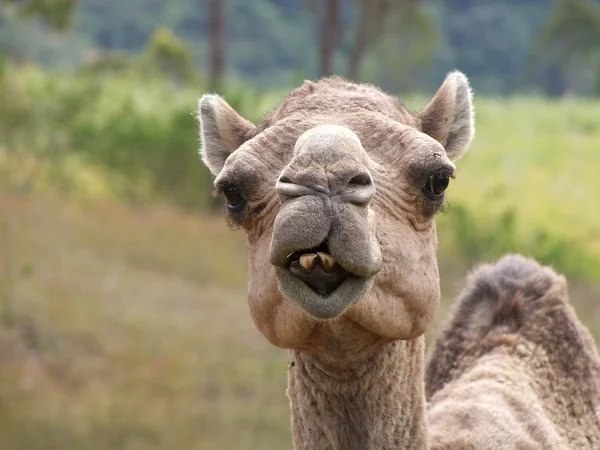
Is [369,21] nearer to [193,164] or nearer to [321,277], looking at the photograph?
[193,164]

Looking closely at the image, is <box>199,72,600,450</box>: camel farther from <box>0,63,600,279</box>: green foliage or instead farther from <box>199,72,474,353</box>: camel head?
<box>0,63,600,279</box>: green foliage

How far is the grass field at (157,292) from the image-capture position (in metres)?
13.2

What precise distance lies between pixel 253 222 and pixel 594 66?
69.8 metres

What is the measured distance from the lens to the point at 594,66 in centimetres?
7069

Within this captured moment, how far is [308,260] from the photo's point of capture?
377cm

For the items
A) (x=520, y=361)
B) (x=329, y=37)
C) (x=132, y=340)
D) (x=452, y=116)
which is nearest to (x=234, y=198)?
(x=452, y=116)

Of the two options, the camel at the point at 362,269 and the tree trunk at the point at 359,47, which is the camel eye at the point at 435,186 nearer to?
the camel at the point at 362,269

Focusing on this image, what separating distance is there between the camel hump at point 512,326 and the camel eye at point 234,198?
227 centimetres

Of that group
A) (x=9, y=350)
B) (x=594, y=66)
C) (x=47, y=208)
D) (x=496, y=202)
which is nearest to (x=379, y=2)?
(x=496, y=202)

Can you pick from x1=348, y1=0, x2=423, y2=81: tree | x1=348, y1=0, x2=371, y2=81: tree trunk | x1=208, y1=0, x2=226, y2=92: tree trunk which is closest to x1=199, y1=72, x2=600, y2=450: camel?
x1=208, y1=0, x2=226, y2=92: tree trunk

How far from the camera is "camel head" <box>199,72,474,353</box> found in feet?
12.3

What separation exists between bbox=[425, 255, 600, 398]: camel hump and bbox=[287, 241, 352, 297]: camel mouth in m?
2.46

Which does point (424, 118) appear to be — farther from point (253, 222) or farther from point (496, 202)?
point (496, 202)

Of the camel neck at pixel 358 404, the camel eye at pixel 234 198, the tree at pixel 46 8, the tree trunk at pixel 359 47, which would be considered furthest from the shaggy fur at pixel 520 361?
the tree trunk at pixel 359 47
